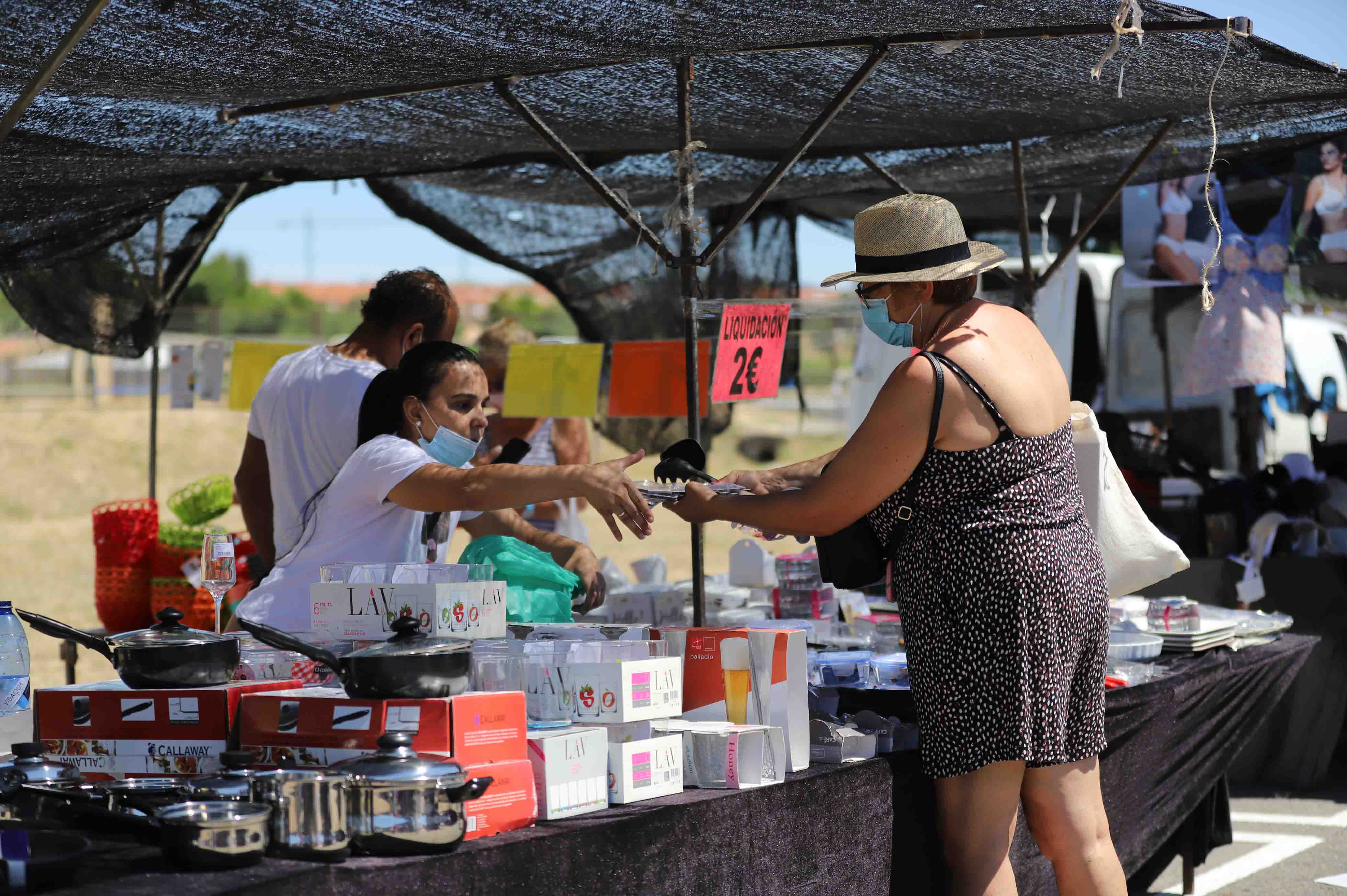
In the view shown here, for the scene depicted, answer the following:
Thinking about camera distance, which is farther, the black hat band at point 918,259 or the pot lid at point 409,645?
the black hat band at point 918,259

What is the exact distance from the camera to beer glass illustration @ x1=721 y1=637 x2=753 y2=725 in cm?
234

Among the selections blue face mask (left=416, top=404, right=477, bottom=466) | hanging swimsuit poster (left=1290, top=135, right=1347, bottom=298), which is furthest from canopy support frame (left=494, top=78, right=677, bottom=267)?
hanging swimsuit poster (left=1290, top=135, right=1347, bottom=298)

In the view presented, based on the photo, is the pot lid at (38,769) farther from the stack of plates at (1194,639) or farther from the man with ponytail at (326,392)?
the stack of plates at (1194,639)

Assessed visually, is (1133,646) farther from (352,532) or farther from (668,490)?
(352,532)

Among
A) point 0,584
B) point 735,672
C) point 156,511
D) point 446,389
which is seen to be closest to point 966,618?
point 735,672

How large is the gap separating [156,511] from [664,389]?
1.90 metres

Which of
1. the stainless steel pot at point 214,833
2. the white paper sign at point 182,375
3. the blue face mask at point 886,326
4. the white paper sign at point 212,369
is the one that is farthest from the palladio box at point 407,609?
the white paper sign at point 182,375

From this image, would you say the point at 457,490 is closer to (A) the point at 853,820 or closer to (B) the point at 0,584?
(A) the point at 853,820

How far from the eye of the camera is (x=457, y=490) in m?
2.61

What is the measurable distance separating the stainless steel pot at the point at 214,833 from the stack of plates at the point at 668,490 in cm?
100

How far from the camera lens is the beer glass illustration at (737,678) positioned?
92.0 inches

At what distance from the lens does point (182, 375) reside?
6039 mm

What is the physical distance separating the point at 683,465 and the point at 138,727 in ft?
3.43

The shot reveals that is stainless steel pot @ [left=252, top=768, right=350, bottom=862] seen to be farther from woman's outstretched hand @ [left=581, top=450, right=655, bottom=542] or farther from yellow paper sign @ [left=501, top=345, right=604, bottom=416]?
yellow paper sign @ [left=501, top=345, right=604, bottom=416]
